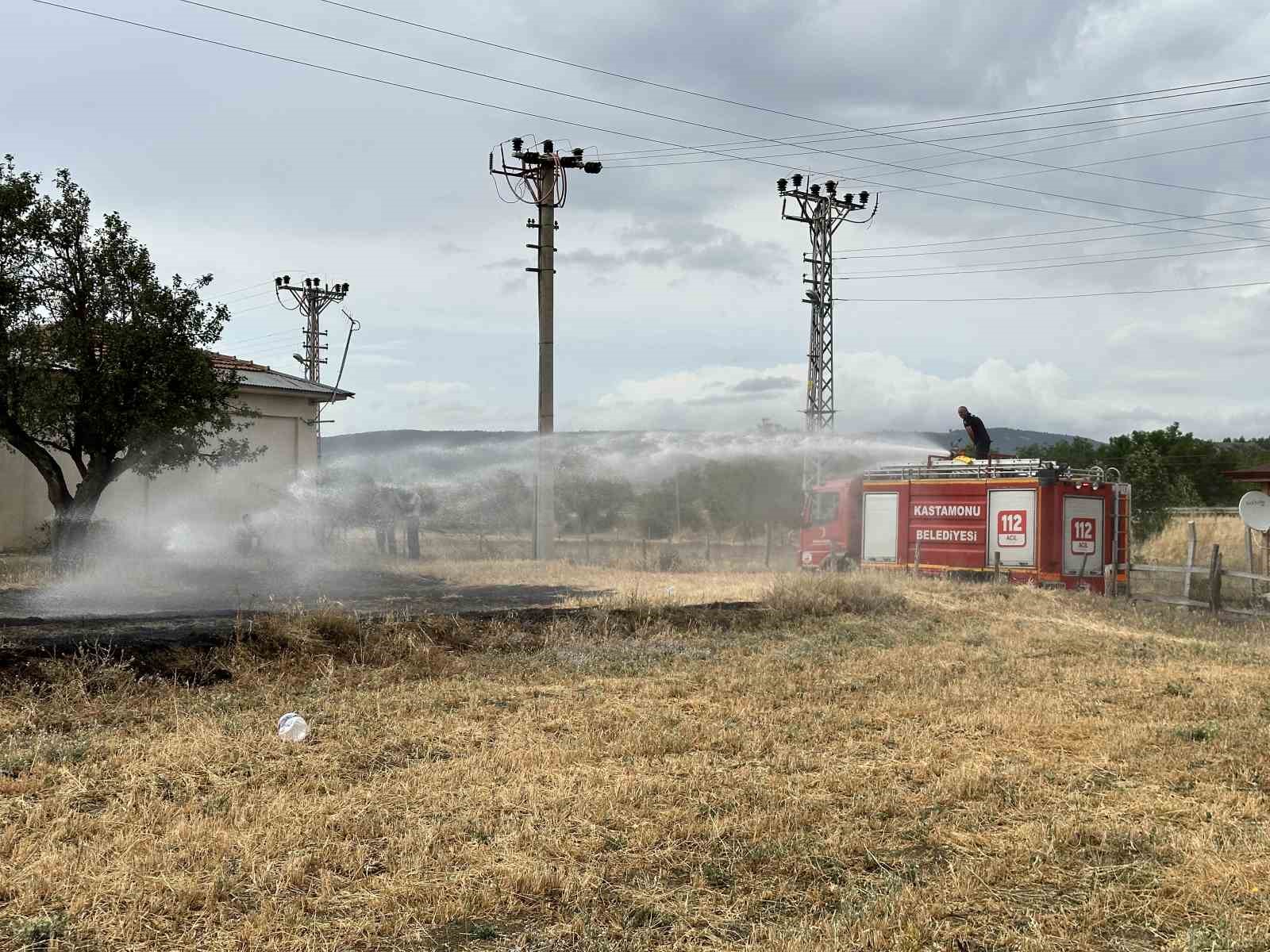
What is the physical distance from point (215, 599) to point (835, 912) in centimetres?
1459

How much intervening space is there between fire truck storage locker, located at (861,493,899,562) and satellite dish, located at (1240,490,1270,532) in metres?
6.81

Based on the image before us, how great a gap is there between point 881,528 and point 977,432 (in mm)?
2954

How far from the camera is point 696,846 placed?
5.81 m

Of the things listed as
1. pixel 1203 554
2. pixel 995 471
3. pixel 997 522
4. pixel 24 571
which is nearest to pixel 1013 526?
pixel 997 522

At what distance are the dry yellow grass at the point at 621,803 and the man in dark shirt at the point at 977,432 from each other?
10.6 m

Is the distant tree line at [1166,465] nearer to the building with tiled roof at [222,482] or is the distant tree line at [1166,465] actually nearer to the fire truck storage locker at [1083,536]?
the fire truck storage locker at [1083,536]

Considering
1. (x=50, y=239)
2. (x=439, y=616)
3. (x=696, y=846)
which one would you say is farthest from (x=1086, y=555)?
(x=50, y=239)

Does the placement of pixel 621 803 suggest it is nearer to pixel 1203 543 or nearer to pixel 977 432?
pixel 977 432

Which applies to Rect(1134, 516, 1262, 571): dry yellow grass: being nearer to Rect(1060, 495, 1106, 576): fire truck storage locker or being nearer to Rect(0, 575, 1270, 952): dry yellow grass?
Rect(1060, 495, 1106, 576): fire truck storage locker

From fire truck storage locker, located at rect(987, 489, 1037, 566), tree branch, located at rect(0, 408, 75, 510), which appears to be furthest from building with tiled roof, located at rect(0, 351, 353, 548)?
fire truck storage locker, located at rect(987, 489, 1037, 566)

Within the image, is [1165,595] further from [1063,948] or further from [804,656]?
[1063,948]

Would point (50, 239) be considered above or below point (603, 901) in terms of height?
above

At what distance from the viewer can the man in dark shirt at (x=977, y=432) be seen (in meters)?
22.2

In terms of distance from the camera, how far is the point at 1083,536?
2061 cm
